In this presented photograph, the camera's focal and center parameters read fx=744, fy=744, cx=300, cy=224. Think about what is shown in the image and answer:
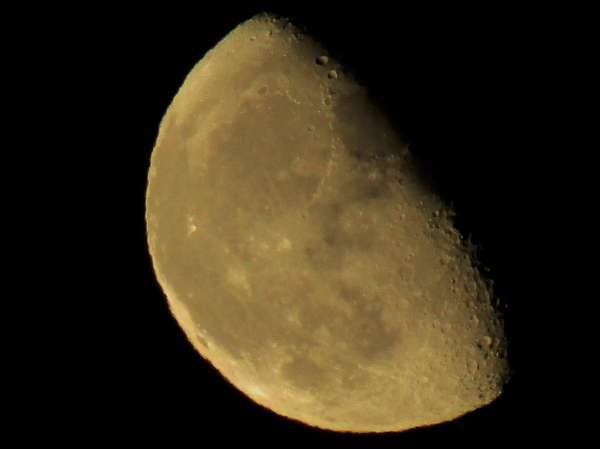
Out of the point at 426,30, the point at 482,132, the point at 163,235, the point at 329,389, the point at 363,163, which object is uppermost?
the point at 426,30

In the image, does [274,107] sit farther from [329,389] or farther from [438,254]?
[329,389]

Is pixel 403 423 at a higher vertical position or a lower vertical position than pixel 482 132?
lower

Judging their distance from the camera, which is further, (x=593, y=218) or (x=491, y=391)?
(x=491, y=391)

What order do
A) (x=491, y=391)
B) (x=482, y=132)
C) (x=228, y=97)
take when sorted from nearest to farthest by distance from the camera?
1. (x=482, y=132)
2. (x=228, y=97)
3. (x=491, y=391)

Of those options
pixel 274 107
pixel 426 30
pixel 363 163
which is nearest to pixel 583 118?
pixel 426 30

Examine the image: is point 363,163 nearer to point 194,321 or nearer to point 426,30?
point 426,30

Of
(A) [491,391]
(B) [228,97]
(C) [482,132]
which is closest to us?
(C) [482,132]
